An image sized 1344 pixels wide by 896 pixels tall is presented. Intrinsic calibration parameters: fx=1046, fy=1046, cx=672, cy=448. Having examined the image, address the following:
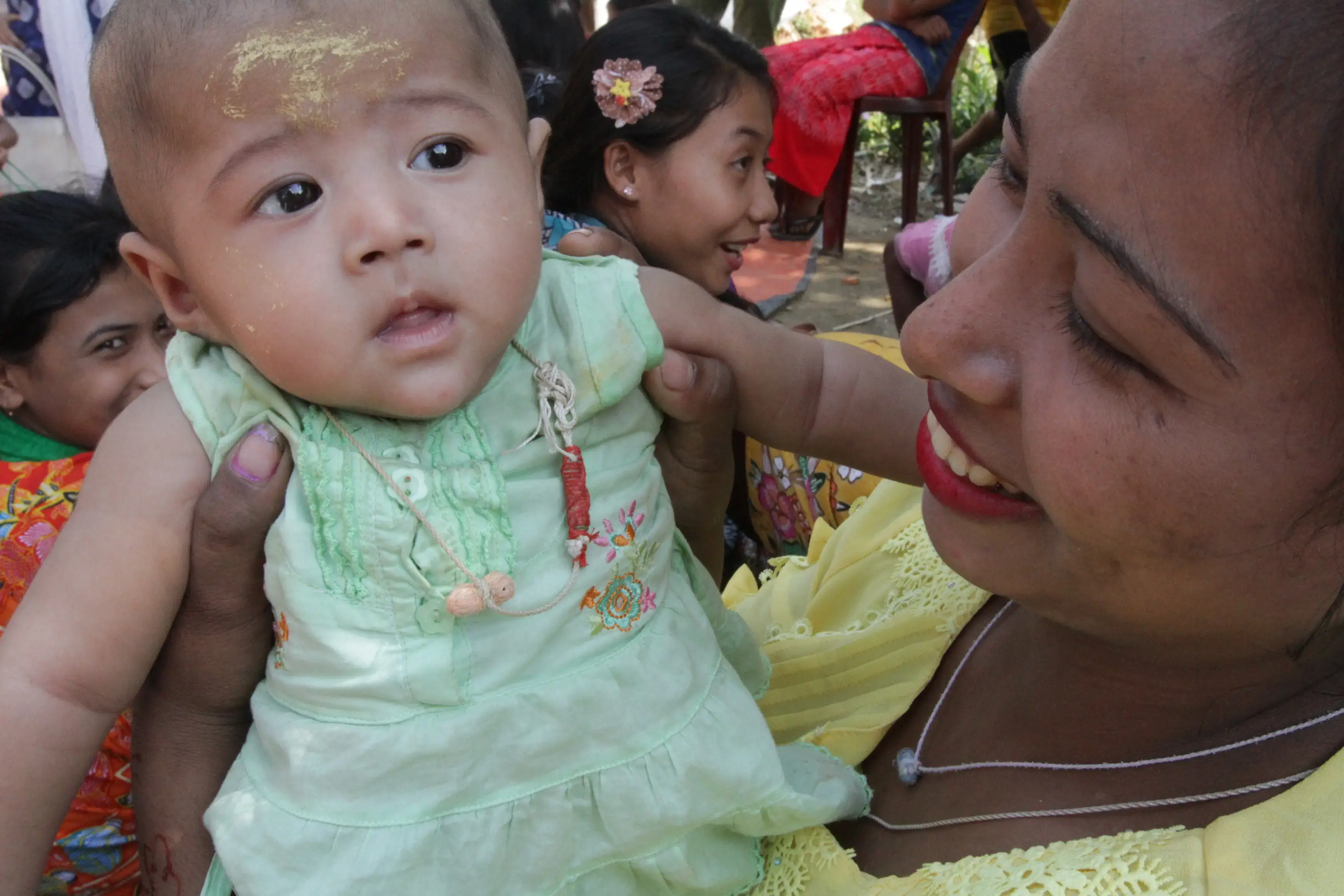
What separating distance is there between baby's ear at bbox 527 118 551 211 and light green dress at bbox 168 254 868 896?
17 centimetres

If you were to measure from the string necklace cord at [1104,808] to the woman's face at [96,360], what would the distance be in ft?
6.55

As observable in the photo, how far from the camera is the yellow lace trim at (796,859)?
1.40 meters

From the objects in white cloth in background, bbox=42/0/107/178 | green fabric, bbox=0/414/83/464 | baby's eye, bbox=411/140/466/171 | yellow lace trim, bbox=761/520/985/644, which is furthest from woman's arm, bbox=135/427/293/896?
white cloth in background, bbox=42/0/107/178

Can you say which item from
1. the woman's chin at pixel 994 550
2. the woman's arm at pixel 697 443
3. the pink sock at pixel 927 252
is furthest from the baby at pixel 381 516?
the pink sock at pixel 927 252

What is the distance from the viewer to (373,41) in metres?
1.24

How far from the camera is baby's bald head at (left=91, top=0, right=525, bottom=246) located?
1.19m

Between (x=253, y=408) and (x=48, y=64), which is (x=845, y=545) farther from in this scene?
(x=48, y=64)

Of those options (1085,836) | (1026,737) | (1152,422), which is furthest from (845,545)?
(1152,422)

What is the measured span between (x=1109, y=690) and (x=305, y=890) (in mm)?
1043

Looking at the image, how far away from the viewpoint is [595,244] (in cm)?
261

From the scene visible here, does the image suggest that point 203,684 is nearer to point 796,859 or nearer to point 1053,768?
point 796,859

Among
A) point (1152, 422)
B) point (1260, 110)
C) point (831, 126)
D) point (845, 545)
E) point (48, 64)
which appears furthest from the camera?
point (831, 126)

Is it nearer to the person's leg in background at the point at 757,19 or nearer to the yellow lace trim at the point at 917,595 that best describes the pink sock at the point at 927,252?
the yellow lace trim at the point at 917,595

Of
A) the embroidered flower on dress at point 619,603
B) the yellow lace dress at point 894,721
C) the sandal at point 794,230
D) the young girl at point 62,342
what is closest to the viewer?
the yellow lace dress at point 894,721
